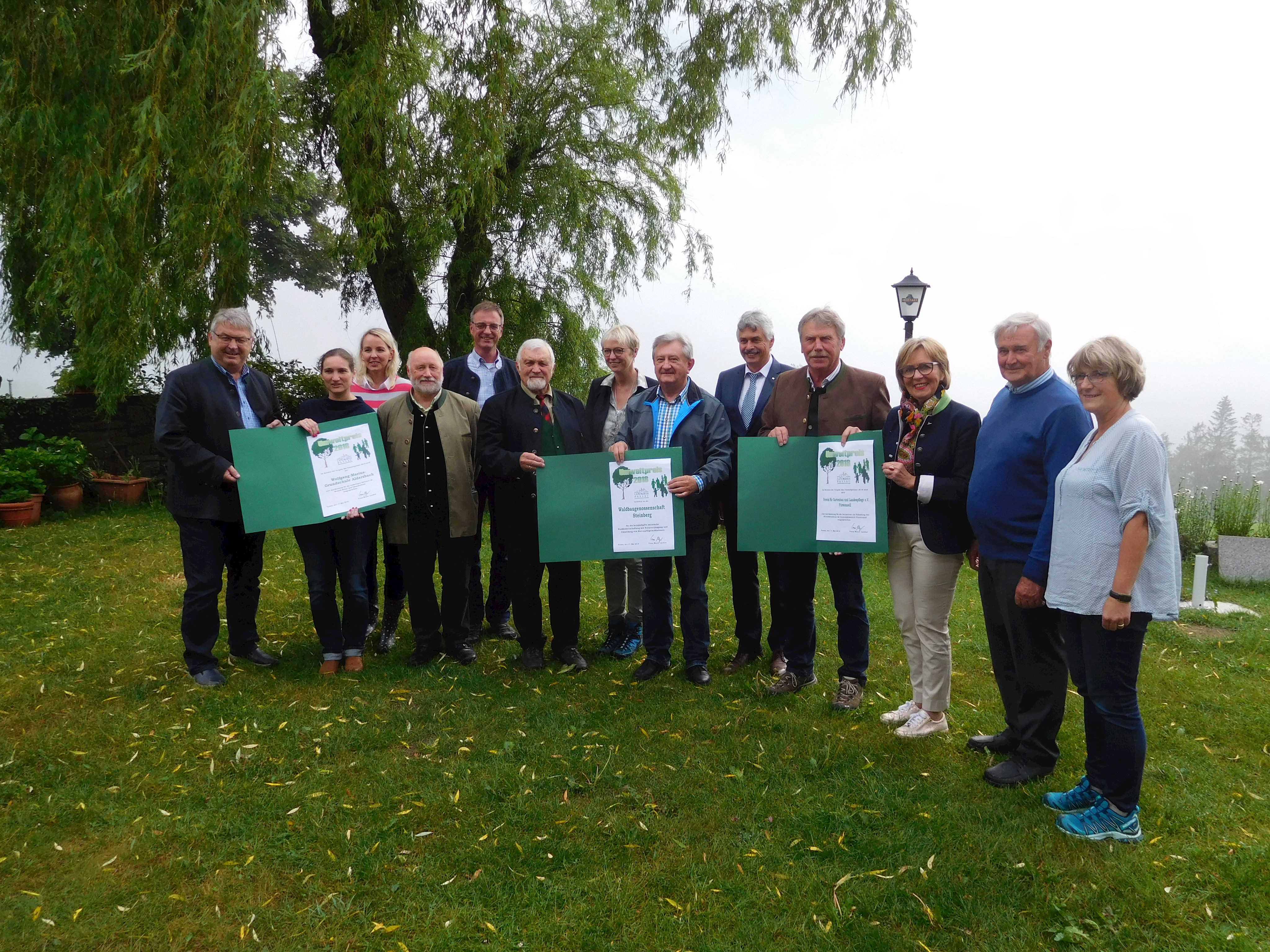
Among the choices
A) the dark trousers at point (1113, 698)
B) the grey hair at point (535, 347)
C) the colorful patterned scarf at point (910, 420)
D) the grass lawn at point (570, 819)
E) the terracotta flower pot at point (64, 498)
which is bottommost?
the grass lawn at point (570, 819)

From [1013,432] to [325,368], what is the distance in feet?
12.5

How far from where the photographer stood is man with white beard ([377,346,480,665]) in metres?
4.93

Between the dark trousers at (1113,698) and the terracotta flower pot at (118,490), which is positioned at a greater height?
the terracotta flower pot at (118,490)

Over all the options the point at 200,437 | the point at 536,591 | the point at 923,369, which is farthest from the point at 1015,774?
the point at 200,437

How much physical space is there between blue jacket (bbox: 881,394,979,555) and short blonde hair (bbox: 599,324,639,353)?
1.84 metres

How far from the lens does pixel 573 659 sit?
17.0ft

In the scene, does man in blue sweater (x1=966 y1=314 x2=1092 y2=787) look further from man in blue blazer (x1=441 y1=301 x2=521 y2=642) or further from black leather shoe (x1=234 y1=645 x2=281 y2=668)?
black leather shoe (x1=234 y1=645 x2=281 y2=668)

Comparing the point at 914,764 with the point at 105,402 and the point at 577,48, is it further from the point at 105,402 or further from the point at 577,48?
the point at 577,48

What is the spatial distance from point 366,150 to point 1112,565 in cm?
780

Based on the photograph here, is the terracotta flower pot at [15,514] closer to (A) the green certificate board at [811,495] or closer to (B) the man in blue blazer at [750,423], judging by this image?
(B) the man in blue blazer at [750,423]

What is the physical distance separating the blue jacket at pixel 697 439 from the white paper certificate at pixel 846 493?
63 cm

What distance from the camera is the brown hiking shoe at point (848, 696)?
4520mm

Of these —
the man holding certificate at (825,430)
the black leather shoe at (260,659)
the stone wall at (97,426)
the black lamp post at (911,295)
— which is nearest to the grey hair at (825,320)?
the man holding certificate at (825,430)

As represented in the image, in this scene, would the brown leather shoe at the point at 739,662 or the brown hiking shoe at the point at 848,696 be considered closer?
the brown hiking shoe at the point at 848,696
